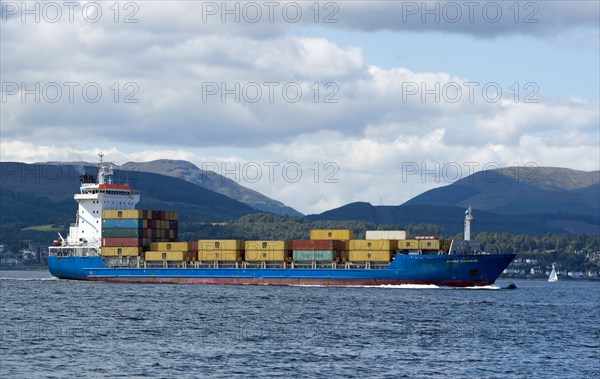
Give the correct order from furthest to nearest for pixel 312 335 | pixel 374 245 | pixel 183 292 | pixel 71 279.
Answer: pixel 71 279 → pixel 374 245 → pixel 183 292 → pixel 312 335

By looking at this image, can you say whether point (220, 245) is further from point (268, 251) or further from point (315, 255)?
point (315, 255)

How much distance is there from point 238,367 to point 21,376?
1034 cm

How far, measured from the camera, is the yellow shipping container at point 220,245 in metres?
120

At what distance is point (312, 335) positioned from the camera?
6425cm

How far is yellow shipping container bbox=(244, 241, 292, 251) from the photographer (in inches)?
4606

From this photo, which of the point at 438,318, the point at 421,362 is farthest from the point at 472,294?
the point at 421,362

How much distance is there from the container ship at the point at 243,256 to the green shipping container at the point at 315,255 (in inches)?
4.3

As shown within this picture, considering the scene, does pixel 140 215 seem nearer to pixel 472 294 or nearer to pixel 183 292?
pixel 183 292

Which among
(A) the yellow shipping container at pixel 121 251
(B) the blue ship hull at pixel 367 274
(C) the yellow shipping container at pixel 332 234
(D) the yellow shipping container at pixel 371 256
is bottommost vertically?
(B) the blue ship hull at pixel 367 274

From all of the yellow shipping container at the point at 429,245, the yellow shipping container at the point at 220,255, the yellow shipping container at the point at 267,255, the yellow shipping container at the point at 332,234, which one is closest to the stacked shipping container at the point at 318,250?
the yellow shipping container at the point at 332,234

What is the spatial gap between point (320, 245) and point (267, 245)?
262 inches

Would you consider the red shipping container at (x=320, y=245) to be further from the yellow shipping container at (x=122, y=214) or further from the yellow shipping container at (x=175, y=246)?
the yellow shipping container at (x=122, y=214)

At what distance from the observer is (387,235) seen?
118 meters

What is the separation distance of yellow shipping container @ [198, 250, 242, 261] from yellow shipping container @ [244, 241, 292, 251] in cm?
142
